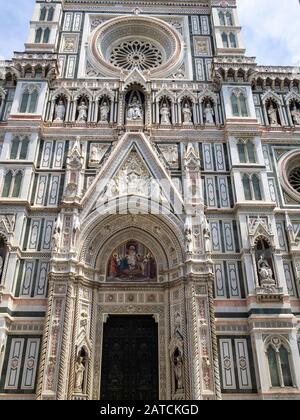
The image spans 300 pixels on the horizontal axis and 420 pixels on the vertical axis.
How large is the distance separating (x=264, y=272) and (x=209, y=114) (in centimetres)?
750

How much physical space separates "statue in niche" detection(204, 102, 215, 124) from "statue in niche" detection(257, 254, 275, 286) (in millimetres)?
6504

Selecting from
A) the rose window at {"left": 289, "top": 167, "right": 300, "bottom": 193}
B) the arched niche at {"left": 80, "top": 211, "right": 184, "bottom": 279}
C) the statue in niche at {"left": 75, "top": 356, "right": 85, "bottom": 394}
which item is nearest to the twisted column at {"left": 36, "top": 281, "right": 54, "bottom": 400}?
the statue in niche at {"left": 75, "top": 356, "right": 85, "bottom": 394}

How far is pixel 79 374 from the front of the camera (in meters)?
12.6

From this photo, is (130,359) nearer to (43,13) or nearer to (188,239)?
(188,239)

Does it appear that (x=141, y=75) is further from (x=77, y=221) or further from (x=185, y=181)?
(x=77, y=221)

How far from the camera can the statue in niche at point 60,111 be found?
1766 cm

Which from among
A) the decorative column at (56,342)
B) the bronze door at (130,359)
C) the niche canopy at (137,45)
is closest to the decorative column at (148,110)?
the niche canopy at (137,45)

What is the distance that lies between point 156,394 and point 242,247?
18.0 feet

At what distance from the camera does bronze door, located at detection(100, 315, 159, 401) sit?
1298 cm

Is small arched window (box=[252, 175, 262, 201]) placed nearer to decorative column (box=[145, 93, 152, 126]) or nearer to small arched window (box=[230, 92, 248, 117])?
small arched window (box=[230, 92, 248, 117])

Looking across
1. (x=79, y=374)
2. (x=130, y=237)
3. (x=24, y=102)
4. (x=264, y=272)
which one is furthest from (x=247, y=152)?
(x=79, y=374)

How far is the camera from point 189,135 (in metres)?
17.3
